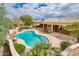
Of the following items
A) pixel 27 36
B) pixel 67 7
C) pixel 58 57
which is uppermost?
pixel 67 7

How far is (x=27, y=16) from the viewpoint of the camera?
153cm

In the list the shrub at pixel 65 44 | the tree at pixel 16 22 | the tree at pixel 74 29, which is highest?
the tree at pixel 16 22

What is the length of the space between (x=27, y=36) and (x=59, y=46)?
290 millimetres

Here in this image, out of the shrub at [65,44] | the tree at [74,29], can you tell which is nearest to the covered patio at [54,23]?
the tree at [74,29]

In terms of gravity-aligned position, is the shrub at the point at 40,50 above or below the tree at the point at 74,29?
below

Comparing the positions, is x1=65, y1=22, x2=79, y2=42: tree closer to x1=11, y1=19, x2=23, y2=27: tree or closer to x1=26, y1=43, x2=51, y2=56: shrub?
x1=26, y1=43, x2=51, y2=56: shrub

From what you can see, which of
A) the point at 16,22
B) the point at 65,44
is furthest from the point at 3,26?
the point at 65,44

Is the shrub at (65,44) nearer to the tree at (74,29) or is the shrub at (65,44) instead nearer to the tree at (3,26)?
the tree at (74,29)

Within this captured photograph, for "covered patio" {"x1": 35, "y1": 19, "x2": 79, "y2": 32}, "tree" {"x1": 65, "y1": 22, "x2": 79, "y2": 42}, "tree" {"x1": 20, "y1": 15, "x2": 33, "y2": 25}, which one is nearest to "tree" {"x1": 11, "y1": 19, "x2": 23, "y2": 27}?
"tree" {"x1": 20, "y1": 15, "x2": 33, "y2": 25}

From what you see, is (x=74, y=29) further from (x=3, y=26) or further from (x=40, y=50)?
(x=3, y=26)

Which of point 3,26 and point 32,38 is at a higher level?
point 3,26

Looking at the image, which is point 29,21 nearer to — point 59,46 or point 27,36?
point 27,36

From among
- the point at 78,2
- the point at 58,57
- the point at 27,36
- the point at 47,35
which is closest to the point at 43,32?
the point at 47,35

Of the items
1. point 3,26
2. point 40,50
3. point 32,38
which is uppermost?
point 3,26
